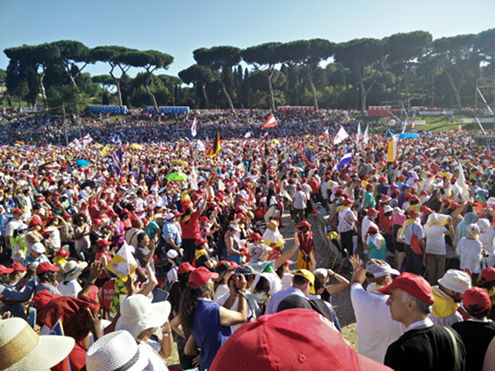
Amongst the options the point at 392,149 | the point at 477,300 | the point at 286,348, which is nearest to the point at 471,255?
the point at 477,300

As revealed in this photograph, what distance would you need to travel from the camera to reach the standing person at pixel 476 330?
1.93 meters

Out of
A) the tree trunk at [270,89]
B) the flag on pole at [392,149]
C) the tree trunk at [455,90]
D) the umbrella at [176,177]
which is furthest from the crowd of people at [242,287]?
the tree trunk at [455,90]

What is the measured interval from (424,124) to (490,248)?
38.0m

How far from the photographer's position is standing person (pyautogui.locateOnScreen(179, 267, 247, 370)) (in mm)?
2191

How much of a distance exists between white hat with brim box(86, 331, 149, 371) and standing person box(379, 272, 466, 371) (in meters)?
1.23

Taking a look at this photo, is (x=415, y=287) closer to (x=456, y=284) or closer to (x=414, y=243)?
(x=456, y=284)

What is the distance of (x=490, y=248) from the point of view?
4.82m

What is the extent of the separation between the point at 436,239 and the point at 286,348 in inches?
199

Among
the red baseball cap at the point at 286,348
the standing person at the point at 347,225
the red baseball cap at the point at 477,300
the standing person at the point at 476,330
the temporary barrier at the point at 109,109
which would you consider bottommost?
the standing person at the point at 347,225

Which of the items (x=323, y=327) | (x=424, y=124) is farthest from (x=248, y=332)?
(x=424, y=124)

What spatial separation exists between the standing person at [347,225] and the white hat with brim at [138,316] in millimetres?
4599

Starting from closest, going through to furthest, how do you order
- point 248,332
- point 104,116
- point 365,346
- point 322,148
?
1. point 248,332
2. point 365,346
3. point 322,148
4. point 104,116

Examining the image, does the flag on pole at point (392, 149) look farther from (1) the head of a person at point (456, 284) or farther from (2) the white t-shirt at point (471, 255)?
(1) the head of a person at point (456, 284)

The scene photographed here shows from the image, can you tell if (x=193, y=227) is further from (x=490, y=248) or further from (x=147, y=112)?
(x=147, y=112)
